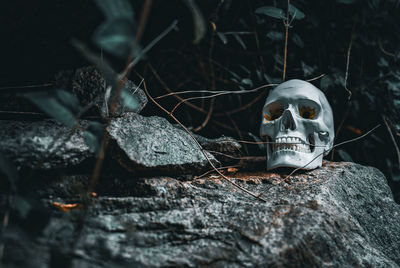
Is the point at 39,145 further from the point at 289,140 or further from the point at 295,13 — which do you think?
the point at 295,13

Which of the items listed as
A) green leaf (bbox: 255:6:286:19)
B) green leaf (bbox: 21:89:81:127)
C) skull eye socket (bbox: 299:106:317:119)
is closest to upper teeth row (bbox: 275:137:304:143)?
skull eye socket (bbox: 299:106:317:119)

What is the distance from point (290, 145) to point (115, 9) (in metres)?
0.95

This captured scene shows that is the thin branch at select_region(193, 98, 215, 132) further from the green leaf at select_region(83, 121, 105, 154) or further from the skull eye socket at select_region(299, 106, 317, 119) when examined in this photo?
the green leaf at select_region(83, 121, 105, 154)

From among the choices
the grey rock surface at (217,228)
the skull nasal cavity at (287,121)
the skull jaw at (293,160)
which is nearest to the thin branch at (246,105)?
the skull nasal cavity at (287,121)

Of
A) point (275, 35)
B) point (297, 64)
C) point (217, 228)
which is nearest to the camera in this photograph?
point (217, 228)

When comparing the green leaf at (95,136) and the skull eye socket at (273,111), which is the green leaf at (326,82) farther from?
the green leaf at (95,136)

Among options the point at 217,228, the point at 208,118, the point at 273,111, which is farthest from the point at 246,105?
the point at 217,228

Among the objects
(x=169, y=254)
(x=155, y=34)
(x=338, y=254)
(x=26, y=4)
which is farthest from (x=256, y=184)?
(x=26, y=4)

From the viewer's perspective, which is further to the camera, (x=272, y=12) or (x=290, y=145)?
(x=272, y=12)

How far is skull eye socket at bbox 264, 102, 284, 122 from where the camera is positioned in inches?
59.6

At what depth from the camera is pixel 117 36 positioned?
623 millimetres

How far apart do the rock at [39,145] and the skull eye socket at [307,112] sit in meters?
0.91

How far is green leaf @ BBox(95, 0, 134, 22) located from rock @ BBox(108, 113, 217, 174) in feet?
1.70

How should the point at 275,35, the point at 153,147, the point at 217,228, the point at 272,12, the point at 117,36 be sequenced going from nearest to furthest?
the point at 117,36 → the point at 217,228 → the point at 153,147 → the point at 272,12 → the point at 275,35
